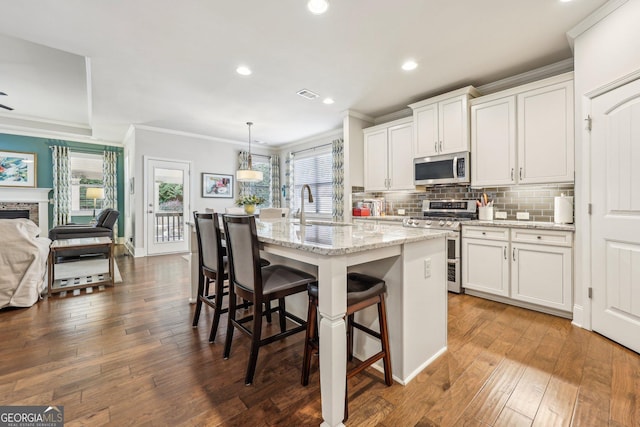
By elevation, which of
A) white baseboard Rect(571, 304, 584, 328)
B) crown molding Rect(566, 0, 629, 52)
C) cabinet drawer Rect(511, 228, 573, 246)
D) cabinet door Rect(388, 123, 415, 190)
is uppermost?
crown molding Rect(566, 0, 629, 52)

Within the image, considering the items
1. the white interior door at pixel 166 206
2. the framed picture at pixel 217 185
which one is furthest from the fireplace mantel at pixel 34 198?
the framed picture at pixel 217 185

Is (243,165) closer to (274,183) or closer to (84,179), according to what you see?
(274,183)

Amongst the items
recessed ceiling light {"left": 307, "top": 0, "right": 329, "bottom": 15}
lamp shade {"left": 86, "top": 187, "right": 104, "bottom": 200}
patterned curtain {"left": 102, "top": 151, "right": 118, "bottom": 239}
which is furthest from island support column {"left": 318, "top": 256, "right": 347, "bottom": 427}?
patterned curtain {"left": 102, "top": 151, "right": 118, "bottom": 239}

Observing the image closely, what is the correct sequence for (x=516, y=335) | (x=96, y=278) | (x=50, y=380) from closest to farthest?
(x=50, y=380) < (x=516, y=335) < (x=96, y=278)

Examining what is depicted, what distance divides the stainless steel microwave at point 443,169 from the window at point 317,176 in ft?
7.74

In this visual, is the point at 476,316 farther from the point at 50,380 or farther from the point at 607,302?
the point at 50,380

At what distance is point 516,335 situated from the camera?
7.40ft

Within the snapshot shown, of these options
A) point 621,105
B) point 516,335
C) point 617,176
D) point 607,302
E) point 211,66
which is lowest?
point 516,335

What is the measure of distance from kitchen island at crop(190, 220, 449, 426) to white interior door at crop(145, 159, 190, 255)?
15.8ft

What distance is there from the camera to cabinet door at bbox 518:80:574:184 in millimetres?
2727

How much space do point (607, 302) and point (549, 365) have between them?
0.91 m

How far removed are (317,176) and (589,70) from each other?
470 centimetres

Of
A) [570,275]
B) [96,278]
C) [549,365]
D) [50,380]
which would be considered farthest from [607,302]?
[96,278]

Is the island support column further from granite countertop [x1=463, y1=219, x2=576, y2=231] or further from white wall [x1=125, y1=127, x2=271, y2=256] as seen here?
white wall [x1=125, y1=127, x2=271, y2=256]
